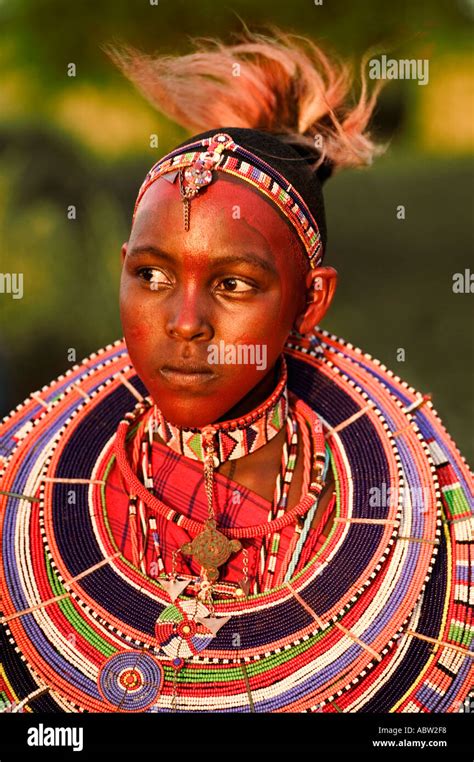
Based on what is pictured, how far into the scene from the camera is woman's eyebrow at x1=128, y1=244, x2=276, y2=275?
7.96 ft

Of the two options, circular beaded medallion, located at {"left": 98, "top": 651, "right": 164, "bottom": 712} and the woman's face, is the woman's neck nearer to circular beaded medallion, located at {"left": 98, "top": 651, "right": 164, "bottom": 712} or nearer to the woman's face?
the woman's face

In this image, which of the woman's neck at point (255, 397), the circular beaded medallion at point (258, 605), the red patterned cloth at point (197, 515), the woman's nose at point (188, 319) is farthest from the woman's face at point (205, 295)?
the circular beaded medallion at point (258, 605)

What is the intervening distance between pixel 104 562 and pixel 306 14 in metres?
2.76

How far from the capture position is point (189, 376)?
2471 millimetres

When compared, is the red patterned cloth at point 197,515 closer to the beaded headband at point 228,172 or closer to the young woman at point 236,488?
the young woman at point 236,488

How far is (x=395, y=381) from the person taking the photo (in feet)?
10.8

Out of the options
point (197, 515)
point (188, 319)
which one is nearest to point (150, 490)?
point (197, 515)

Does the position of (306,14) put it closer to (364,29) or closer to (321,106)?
(364,29)

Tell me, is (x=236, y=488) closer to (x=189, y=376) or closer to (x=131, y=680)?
(x=189, y=376)

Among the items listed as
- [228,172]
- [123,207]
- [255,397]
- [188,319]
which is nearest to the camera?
[188,319]

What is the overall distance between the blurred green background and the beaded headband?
189cm

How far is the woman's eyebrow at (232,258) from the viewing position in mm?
2426

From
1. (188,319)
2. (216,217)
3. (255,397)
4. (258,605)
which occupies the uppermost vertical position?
(216,217)

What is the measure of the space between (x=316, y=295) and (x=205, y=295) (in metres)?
0.49
